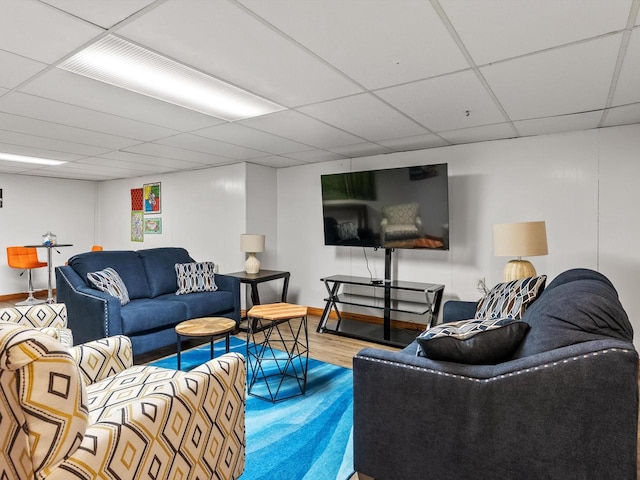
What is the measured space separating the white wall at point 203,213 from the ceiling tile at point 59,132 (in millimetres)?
1524

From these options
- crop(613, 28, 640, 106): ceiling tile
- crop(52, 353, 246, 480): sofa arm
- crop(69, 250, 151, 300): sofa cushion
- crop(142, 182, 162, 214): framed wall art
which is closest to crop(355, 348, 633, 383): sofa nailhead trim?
crop(52, 353, 246, 480): sofa arm

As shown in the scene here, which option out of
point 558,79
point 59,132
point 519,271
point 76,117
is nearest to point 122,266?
point 59,132

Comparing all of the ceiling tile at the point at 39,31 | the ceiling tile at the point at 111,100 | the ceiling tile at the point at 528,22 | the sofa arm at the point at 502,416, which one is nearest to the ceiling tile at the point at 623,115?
the ceiling tile at the point at 528,22

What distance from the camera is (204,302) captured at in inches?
159

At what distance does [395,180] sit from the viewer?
4.20m

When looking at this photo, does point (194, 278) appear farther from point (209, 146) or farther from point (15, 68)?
point (15, 68)

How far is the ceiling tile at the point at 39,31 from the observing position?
5.27 ft

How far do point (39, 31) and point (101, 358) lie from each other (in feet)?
5.41

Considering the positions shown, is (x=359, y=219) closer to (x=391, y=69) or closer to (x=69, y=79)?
(x=391, y=69)

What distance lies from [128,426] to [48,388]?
357mm

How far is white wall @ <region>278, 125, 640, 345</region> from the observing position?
341 cm

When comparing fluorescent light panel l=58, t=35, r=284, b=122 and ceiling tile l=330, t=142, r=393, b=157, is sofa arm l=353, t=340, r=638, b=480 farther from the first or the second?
ceiling tile l=330, t=142, r=393, b=157

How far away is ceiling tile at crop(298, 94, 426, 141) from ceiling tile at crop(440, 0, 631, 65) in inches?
37.2

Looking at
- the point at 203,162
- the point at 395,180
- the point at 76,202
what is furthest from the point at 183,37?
the point at 76,202
